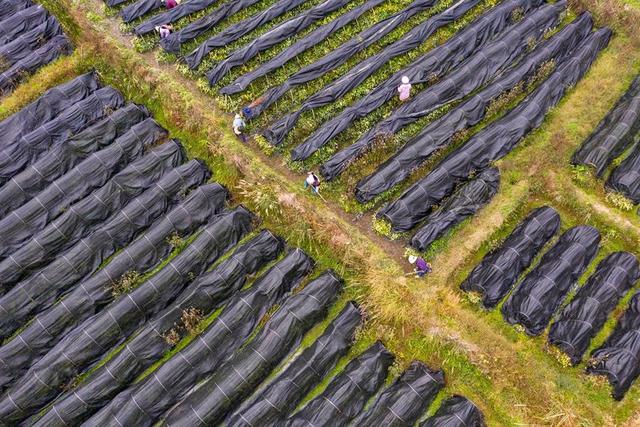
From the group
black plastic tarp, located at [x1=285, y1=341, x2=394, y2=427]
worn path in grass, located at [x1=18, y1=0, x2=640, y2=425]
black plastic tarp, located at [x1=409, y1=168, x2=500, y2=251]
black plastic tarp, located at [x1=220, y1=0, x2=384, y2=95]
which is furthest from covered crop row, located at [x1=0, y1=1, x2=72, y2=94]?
black plastic tarp, located at [x1=285, y1=341, x2=394, y2=427]

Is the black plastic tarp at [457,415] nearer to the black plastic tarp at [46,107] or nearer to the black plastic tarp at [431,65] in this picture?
the black plastic tarp at [431,65]

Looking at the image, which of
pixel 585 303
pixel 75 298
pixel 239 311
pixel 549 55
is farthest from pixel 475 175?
pixel 75 298

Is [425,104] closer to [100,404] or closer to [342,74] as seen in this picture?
[342,74]

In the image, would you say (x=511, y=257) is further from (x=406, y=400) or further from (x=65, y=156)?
(x=65, y=156)

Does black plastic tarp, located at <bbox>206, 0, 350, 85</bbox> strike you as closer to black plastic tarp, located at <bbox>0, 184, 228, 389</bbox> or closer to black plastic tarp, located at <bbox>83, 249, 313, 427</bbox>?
black plastic tarp, located at <bbox>0, 184, 228, 389</bbox>

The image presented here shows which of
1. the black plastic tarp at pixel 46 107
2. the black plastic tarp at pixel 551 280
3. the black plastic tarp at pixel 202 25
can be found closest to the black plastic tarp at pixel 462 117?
the black plastic tarp at pixel 551 280

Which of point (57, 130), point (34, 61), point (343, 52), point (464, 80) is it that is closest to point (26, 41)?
point (34, 61)
